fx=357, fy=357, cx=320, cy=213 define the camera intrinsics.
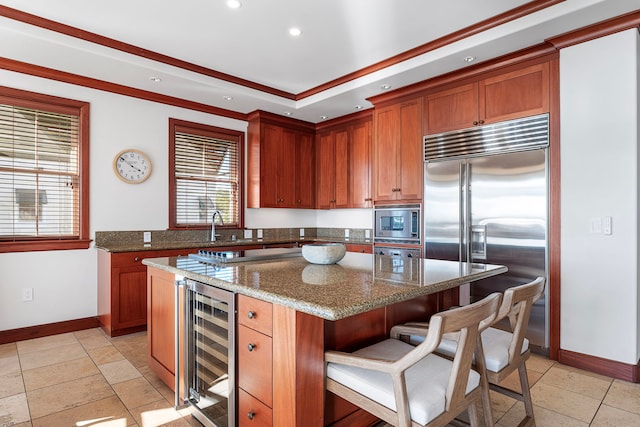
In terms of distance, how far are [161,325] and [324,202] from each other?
3536 millimetres

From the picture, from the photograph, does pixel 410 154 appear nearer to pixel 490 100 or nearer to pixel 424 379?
pixel 490 100

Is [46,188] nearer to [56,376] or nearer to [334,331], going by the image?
[56,376]

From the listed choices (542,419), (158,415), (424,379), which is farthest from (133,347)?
(542,419)

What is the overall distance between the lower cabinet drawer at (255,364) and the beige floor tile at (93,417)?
0.96 meters

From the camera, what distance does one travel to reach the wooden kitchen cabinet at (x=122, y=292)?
3.47 metres

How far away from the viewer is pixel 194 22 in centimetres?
296

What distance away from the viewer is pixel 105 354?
306 centimetres

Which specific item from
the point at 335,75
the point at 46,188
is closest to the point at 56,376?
the point at 46,188

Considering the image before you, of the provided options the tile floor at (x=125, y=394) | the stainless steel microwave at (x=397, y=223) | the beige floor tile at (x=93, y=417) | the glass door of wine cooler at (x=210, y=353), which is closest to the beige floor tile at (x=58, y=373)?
the tile floor at (x=125, y=394)

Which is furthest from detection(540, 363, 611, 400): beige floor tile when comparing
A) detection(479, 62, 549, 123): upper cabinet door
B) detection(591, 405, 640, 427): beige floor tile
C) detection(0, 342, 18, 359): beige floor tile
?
detection(0, 342, 18, 359): beige floor tile

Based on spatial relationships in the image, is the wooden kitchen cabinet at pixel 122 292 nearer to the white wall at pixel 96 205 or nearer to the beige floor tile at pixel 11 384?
the white wall at pixel 96 205

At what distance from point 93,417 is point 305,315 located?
1655 millimetres

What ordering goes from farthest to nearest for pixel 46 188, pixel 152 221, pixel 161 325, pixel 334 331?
pixel 152 221 → pixel 46 188 → pixel 161 325 → pixel 334 331

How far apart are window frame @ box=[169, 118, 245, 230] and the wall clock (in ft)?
1.01
